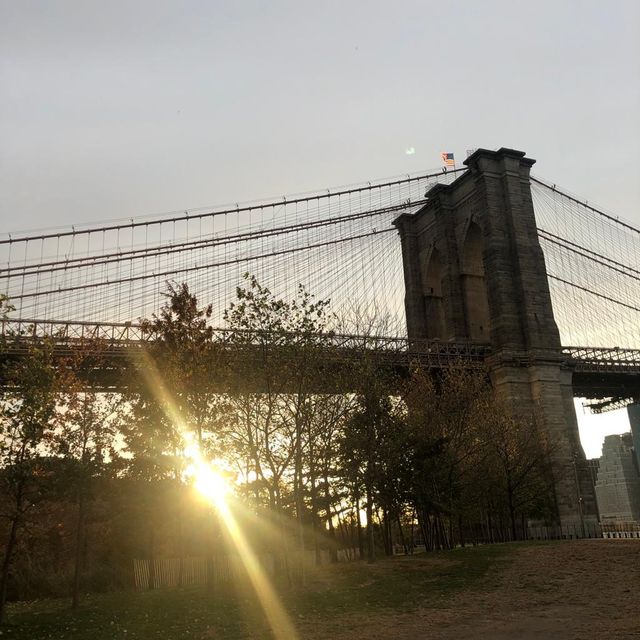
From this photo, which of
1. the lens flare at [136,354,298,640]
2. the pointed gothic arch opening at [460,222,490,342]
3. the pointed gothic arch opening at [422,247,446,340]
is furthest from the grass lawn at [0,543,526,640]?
the pointed gothic arch opening at [422,247,446,340]

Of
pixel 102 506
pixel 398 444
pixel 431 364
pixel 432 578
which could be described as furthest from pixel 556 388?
pixel 102 506

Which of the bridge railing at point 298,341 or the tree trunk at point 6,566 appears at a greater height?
the bridge railing at point 298,341

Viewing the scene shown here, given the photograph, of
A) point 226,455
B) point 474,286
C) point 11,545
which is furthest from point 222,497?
point 474,286

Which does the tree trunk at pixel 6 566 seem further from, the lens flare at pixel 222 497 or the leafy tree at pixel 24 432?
the lens flare at pixel 222 497

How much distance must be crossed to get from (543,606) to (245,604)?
9228 millimetres

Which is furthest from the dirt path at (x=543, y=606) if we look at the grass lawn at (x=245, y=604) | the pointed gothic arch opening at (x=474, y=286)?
the pointed gothic arch opening at (x=474, y=286)

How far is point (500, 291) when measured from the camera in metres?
54.9

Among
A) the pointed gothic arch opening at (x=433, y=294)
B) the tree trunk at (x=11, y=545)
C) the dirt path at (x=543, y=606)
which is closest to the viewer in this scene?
the dirt path at (x=543, y=606)

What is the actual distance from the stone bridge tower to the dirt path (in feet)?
77.5

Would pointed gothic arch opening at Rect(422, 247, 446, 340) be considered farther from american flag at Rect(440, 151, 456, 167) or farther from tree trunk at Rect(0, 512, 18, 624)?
tree trunk at Rect(0, 512, 18, 624)

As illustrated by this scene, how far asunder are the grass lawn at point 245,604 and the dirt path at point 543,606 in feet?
3.06

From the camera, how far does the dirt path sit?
1543cm

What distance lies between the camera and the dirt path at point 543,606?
1543 cm

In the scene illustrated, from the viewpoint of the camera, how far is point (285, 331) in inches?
1090
